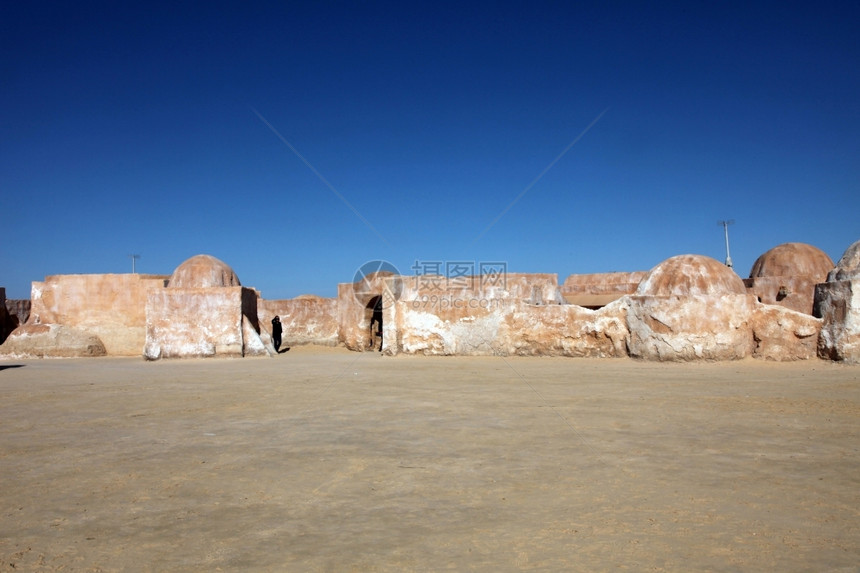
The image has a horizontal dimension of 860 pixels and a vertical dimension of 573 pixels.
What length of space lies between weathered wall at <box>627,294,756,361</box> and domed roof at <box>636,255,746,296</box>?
994 millimetres

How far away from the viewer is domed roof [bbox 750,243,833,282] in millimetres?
18125

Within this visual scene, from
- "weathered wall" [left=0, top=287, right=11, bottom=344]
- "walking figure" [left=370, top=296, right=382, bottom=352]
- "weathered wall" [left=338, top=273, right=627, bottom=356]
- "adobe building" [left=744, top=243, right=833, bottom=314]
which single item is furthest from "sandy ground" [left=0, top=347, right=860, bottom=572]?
"weathered wall" [left=0, top=287, right=11, bottom=344]

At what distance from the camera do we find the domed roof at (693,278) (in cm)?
1113

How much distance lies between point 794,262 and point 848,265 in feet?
29.2

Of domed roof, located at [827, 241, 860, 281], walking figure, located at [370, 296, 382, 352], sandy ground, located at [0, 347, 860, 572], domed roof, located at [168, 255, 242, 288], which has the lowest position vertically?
sandy ground, located at [0, 347, 860, 572]

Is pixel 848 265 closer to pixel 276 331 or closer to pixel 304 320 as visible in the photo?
pixel 304 320

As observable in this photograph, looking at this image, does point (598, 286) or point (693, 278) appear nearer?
point (693, 278)

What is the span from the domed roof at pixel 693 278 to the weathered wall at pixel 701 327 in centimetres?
99

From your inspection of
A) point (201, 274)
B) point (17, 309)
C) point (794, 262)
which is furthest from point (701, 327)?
point (17, 309)

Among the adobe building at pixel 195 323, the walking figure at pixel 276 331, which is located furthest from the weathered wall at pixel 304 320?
the adobe building at pixel 195 323

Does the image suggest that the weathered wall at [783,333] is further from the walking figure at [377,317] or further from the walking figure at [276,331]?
the walking figure at [276,331]

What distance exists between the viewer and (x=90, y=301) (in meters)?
15.4

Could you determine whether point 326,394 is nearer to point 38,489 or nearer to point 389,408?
point 389,408

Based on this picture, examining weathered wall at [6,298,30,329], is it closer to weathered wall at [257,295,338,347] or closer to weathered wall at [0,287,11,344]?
weathered wall at [0,287,11,344]
